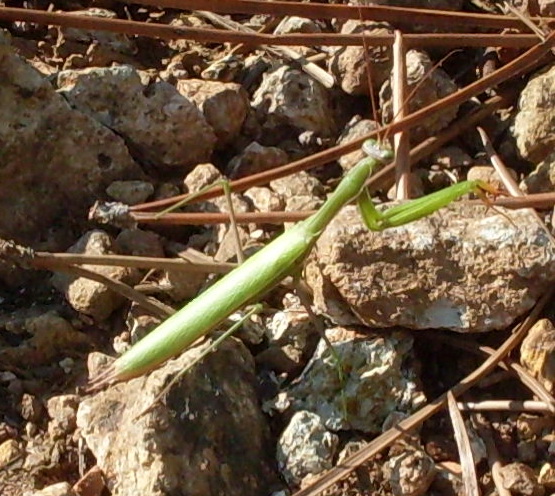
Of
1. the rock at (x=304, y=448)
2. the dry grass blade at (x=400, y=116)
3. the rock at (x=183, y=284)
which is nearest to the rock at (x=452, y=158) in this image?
the dry grass blade at (x=400, y=116)

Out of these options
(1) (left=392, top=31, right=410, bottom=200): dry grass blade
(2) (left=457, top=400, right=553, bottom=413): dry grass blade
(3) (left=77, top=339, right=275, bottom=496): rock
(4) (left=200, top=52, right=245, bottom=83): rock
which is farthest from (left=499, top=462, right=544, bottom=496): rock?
(4) (left=200, top=52, right=245, bottom=83): rock

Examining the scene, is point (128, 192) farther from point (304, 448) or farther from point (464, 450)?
point (464, 450)

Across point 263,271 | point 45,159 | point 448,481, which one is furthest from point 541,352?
point 45,159

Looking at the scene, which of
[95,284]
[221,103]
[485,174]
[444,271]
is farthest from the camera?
[221,103]

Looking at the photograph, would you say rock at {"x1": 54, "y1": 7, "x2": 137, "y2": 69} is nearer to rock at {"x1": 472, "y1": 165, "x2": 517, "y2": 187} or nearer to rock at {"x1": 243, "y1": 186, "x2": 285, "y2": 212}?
rock at {"x1": 243, "y1": 186, "x2": 285, "y2": 212}

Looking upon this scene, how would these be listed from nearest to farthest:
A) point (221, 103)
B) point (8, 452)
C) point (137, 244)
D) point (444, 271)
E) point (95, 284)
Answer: point (8, 452) → point (444, 271) → point (95, 284) → point (137, 244) → point (221, 103)

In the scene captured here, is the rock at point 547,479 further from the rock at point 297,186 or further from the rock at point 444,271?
the rock at point 297,186

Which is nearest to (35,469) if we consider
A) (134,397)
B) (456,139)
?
(134,397)

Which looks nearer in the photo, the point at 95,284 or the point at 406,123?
the point at 95,284
